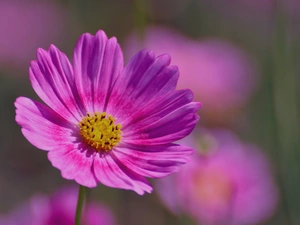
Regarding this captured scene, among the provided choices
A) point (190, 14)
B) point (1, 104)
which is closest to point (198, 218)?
point (1, 104)

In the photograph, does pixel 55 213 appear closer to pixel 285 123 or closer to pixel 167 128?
pixel 167 128

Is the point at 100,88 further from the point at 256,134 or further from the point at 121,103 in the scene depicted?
the point at 256,134

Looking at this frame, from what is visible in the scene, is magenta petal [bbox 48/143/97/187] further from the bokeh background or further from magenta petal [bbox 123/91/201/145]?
the bokeh background

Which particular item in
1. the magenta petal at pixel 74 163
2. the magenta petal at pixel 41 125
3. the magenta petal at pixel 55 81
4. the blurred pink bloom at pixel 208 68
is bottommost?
the blurred pink bloom at pixel 208 68

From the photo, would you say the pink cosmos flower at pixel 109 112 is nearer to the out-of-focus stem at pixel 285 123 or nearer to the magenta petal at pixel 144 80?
the magenta petal at pixel 144 80

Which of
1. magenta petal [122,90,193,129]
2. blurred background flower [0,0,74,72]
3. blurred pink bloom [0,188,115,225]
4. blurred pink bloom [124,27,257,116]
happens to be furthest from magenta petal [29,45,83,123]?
blurred background flower [0,0,74,72]

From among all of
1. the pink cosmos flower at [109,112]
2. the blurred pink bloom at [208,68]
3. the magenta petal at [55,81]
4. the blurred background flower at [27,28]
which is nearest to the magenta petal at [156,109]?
the pink cosmos flower at [109,112]
